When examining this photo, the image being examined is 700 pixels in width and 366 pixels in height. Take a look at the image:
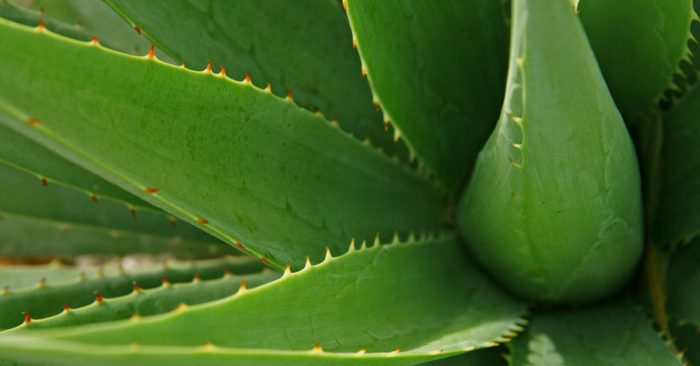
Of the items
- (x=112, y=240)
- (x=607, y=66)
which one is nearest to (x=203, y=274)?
(x=112, y=240)

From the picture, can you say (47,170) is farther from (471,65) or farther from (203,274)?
(471,65)

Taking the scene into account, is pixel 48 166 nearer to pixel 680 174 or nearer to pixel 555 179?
pixel 555 179

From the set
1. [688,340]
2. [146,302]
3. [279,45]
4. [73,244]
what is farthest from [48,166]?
[688,340]

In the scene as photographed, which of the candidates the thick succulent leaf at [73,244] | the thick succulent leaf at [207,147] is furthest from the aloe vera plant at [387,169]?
the thick succulent leaf at [73,244]

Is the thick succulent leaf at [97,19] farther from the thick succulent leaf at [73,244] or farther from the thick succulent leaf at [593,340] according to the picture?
the thick succulent leaf at [593,340]

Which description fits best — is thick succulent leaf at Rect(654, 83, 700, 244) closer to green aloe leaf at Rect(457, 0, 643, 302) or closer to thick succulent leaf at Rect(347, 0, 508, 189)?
green aloe leaf at Rect(457, 0, 643, 302)

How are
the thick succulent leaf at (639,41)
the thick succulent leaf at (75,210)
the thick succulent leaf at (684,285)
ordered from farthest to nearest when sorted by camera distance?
the thick succulent leaf at (75,210) → the thick succulent leaf at (684,285) → the thick succulent leaf at (639,41)

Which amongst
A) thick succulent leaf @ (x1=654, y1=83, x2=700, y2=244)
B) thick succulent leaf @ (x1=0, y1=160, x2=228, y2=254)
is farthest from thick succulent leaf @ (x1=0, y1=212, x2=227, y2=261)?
thick succulent leaf @ (x1=654, y1=83, x2=700, y2=244)
